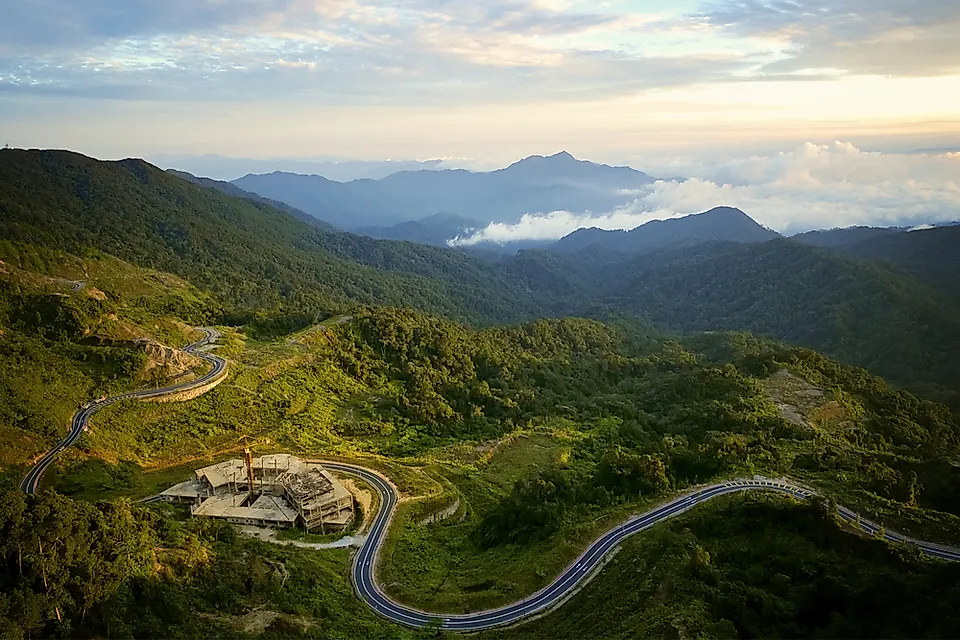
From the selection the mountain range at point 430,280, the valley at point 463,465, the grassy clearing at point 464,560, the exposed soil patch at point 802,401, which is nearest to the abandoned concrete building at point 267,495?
the valley at point 463,465

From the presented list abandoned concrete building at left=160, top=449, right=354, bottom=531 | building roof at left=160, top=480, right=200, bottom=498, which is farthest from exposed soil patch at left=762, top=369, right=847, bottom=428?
building roof at left=160, top=480, right=200, bottom=498

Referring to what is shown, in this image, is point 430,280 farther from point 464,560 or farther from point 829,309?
point 464,560

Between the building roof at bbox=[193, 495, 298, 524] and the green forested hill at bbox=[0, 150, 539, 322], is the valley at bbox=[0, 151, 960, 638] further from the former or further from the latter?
the green forested hill at bbox=[0, 150, 539, 322]

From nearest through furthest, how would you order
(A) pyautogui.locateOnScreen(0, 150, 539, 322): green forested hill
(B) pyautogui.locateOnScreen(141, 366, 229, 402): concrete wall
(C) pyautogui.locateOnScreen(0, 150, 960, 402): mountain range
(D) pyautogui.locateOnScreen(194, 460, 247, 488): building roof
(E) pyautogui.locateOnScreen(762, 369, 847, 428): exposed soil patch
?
1. (D) pyautogui.locateOnScreen(194, 460, 247, 488): building roof
2. (B) pyautogui.locateOnScreen(141, 366, 229, 402): concrete wall
3. (E) pyautogui.locateOnScreen(762, 369, 847, 428): exposed soil patch
4. (C) pyautogui.locateOnScreen(0, 150, 960, 402): mountain range
5. (A) pyautogui.locateOnScreen(0, 150, 539, 322): green forested hill

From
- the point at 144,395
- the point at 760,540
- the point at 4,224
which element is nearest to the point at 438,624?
the point at 760,540

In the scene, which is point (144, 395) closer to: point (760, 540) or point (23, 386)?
point (23, 386)

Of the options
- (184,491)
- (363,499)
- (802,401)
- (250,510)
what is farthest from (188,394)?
(802,401)
